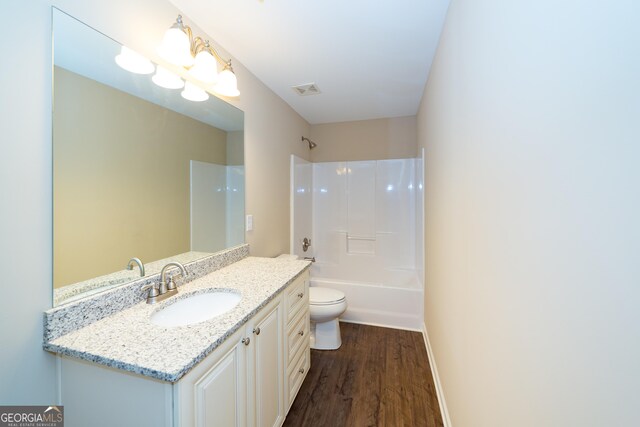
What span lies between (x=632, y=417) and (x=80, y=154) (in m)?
1.65

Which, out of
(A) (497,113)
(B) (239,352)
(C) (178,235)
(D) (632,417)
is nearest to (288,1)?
(A) (497,113)

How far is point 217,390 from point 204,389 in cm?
8

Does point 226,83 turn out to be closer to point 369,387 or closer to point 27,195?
point 27,195

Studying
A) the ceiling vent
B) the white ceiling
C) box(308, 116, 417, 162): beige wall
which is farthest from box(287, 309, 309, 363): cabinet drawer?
box(308, 116, 417, 162): beige wall

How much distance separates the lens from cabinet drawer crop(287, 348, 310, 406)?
1538 millimetres

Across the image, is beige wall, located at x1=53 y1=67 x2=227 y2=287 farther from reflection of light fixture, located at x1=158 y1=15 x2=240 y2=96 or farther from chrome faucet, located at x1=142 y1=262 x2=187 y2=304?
reflection of light fixture, located at x1=158 y1=15 x2=240 y2=96

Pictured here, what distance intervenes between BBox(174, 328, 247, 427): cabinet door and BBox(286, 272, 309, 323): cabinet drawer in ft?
1.54

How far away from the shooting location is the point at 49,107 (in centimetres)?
90

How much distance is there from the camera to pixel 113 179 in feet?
3.74

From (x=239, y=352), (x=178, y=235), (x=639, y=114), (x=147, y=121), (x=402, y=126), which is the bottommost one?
(x=239, y=352)

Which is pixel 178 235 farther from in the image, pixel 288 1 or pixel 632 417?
pixel 632 417

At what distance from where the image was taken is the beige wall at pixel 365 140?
3.29 m

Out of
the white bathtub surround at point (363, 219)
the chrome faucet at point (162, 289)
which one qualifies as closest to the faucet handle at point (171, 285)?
the chrome faucet at point (162, 289)

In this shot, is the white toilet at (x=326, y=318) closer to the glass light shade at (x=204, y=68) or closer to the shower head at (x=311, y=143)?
the glass light shade at (x=204, y=68)
